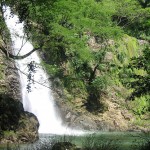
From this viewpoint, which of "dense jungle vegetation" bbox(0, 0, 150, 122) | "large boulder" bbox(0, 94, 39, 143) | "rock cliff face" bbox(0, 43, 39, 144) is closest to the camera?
"dense jungle vegetation" bbox(0, 0, 150, 122)

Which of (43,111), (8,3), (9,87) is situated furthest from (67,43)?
(43,111)

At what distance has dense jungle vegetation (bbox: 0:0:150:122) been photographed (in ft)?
55.5

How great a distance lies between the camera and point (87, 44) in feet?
125

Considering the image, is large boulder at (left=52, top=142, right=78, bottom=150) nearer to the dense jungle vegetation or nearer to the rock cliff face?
the dense jungle vegetation

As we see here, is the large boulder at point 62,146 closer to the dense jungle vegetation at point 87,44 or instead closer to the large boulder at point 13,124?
the dense jungle vegetation at point 87,44

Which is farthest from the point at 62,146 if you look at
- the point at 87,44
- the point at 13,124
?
the point at 87,44

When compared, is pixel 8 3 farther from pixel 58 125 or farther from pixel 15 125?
pixel 58 125

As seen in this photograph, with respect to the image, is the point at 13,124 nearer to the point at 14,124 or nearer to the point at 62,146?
the point at 14,124

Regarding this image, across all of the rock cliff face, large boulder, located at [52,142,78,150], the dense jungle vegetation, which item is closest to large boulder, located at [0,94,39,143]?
the rock cliff face

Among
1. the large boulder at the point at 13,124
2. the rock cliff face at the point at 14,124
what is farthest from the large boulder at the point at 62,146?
the large boulder at the point at 13,124

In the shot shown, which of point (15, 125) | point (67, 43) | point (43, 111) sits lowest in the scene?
point (15, 125)

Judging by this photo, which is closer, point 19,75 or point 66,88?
point 19,75

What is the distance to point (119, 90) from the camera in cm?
3700

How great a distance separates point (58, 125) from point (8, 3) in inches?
593
